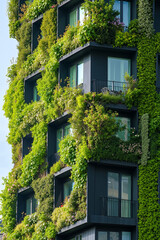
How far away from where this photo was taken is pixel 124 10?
2443 inches

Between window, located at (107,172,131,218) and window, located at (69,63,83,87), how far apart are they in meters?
7.20

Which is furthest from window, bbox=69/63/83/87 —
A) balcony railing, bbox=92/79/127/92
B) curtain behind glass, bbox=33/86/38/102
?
curtain behind glass, bbox=33/86/38/102

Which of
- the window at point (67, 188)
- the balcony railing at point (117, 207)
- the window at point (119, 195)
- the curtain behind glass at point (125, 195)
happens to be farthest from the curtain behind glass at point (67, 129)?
the balcony railing at point (117, 207)

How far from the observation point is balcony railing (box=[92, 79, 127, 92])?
5934 centimetres

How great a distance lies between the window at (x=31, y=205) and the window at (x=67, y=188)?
4.85 meters

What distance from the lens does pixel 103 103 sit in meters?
58.2

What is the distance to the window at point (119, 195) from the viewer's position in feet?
188

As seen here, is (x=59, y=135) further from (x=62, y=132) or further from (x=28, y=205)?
(x=28, y=205)

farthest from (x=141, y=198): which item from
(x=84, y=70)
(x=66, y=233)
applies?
(x=84, y=70)

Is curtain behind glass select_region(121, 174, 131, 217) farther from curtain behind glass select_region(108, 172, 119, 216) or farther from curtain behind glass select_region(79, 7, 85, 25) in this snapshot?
curtain behind glass select_region(79, 7, 85, 25)

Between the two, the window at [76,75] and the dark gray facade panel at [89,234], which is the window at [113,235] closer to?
the dark gray facade panel at [89,234]

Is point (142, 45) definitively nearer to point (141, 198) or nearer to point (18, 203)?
point (141, 198)

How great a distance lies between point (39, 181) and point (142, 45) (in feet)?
Result: 39.8

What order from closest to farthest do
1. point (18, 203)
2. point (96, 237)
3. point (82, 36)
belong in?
point (96, 237) → point (82, 36) → point (18, 203)
